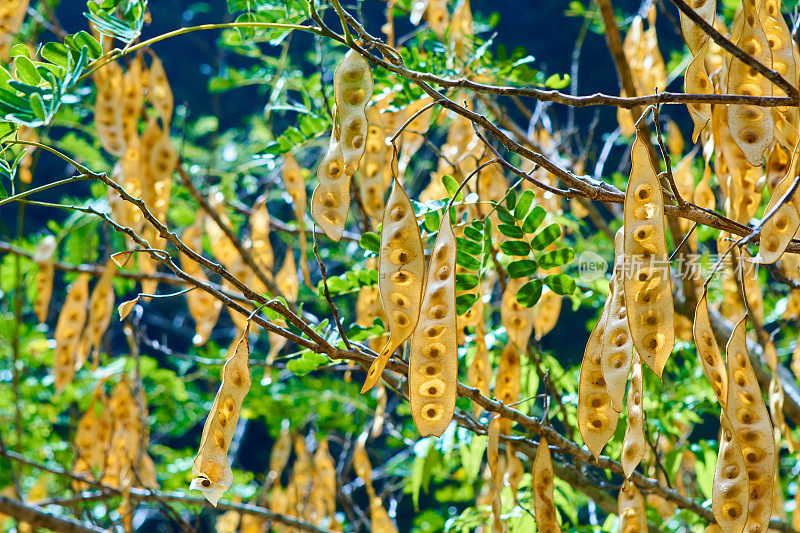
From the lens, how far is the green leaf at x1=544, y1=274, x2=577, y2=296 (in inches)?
43.5

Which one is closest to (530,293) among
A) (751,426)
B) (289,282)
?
(751,426)

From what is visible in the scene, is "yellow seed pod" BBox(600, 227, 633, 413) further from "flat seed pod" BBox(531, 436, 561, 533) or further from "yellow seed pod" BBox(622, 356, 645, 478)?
"flat seed pod" BBox(531, 436, 561, 533)

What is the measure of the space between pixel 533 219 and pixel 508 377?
252 mm

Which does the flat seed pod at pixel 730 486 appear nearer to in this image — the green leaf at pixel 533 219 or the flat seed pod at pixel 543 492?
the flat seed pod at pixel 543 492

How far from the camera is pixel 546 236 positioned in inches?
41.8

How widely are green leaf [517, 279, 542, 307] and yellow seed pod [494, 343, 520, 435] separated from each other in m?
0.09

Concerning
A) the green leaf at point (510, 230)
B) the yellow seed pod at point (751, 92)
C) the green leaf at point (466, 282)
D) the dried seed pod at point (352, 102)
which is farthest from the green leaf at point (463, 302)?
the yellow seed pod at point (751, 92)

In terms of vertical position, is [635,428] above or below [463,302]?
below

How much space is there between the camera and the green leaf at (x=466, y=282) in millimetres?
1048

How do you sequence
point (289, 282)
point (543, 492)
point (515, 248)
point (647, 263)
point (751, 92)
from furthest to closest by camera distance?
point (289, 282) < point (515, 248) < point (543, 492) < point (751, 92) < point (647, 263)

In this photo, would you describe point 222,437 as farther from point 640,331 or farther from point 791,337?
point 791,337

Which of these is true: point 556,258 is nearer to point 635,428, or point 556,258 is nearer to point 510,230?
point 510,230

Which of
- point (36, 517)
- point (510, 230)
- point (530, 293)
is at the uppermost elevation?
point (510, 230)

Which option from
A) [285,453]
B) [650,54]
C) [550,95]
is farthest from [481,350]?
[285,453]
